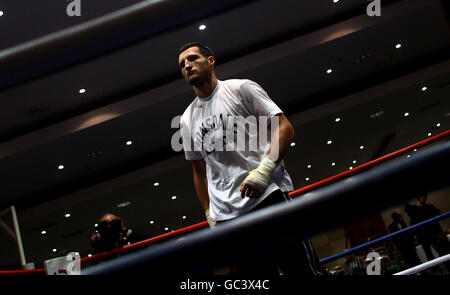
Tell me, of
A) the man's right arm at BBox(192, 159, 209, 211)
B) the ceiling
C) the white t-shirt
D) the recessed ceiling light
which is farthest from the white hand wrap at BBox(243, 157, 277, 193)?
the recessed ceiling light

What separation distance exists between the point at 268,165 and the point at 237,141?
0.23 m

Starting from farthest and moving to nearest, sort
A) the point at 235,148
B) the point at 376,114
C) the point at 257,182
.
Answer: the point at 376,114, the point at 235,148, the point at 257,182

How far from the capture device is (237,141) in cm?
168

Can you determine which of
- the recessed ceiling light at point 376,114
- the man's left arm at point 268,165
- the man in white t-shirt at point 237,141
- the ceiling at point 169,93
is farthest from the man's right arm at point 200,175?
the recessed ceiling light at point 376,114

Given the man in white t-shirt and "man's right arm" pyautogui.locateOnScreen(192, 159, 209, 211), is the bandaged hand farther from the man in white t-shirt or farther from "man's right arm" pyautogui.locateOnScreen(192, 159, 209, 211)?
"man's right arm" pyautogui.locateOnScreen(192, 159, 209, 211)

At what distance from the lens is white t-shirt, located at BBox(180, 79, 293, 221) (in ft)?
5.35

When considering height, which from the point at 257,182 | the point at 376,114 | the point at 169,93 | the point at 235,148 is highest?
the point at 169,93

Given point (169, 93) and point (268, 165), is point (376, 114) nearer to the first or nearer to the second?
point (169, 93)

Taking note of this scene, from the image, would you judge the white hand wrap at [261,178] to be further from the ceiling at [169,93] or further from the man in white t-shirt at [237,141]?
the ceiling at [169,93]

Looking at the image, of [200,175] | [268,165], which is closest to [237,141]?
[268,165]

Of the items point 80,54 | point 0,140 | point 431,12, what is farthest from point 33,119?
point 80,54

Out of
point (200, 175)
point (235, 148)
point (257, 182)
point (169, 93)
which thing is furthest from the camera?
point (169, 93)

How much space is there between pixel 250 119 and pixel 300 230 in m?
1.45

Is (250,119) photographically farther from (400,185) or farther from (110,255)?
(400,185)
